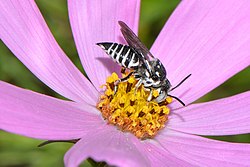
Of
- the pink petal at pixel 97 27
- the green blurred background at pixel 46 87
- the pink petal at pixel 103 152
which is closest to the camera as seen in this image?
the pink petal at pixel 103 152

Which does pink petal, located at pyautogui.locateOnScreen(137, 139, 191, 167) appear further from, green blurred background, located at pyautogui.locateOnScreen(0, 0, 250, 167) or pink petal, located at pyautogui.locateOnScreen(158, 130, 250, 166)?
green blurred background, located at pyautogui.locateOnScreen(0, 0, 250, 167)

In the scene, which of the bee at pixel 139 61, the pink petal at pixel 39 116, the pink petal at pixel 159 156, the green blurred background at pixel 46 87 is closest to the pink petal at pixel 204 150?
the pink petal at pixel 159 156

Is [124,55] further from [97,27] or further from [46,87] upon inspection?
[46,87]

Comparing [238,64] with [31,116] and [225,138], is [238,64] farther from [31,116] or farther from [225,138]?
[31,116]

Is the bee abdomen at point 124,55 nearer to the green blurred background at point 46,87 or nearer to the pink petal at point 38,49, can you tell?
the pink petal at point 38,49

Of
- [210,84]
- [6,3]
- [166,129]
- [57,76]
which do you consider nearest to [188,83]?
[210,84]
